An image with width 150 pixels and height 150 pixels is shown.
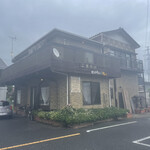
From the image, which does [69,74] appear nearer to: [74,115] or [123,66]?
[74,115]

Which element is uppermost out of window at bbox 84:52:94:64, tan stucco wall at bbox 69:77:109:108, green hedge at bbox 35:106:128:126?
window at bbox 84:52:94:64

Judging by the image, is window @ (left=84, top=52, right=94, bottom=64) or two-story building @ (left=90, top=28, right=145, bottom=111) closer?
window @ (left=84, top=52, right=94, bottom=64)

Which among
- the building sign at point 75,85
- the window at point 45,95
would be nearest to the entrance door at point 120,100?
the building sign at point 75,85

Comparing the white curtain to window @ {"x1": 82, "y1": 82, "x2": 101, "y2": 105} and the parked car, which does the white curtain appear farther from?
the parked car

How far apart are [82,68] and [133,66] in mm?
9178

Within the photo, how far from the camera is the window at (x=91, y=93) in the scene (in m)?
10.1

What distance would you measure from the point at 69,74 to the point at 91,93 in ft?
8.09

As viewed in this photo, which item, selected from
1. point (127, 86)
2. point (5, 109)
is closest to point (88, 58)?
point (127, 86)

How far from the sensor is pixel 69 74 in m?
9.29

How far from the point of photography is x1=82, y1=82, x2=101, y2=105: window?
1008cm

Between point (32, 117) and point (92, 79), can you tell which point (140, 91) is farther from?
point (32, 117)

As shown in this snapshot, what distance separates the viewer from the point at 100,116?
861 centimetres

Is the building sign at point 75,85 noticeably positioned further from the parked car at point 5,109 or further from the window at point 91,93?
the parked car at point 5,109

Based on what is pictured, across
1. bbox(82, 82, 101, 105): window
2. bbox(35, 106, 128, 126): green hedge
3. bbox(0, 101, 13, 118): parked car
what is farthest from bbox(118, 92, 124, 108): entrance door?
bbox(0, 101, 13, 118): parked car
